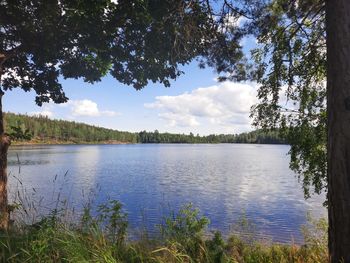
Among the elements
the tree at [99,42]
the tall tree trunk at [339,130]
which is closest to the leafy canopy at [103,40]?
the tree at [99,42]

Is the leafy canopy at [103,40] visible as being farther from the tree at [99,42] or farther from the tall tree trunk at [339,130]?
the tall tree trunk at [339,130]

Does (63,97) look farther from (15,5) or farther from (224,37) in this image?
(224,37)

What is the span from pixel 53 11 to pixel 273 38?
5344 mm

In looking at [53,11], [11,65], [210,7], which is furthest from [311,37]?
[11,65]

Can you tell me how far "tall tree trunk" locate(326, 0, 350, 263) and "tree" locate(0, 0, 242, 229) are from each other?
11.9 ft

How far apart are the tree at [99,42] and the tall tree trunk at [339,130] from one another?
3.62 m

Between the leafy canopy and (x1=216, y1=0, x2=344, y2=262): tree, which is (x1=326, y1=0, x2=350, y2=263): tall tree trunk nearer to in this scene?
(x1=216, y1=0, x2=344, y2=262): tree

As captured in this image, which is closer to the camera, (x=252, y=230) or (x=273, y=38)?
(x=273, y=38)

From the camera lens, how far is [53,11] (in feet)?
27.4

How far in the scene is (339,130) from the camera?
4367mm

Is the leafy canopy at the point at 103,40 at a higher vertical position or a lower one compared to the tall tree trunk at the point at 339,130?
higher

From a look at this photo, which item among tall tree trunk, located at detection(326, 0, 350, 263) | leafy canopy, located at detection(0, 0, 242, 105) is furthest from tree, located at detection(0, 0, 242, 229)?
tall tree trunk, located at detection(326, 0, 350, 263)

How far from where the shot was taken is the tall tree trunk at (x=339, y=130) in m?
4.29

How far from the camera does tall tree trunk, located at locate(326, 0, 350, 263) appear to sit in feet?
14.1
